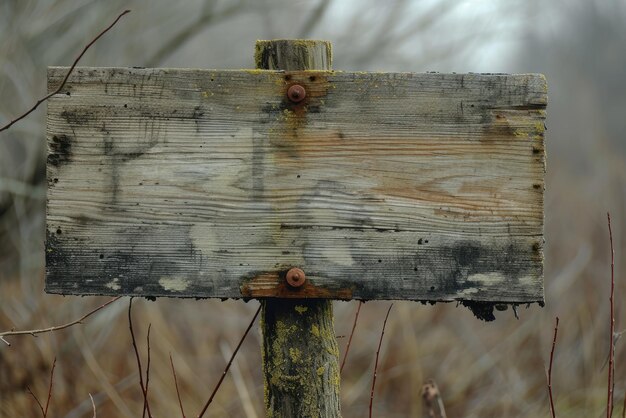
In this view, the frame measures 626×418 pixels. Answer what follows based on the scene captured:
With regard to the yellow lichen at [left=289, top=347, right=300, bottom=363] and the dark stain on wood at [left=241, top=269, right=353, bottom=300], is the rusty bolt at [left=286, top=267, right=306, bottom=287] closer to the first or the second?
the dark stain on wood at [left=241, top=269, right=353, bottom=300]

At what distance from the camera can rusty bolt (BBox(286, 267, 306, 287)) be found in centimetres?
204

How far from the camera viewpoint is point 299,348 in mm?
2201

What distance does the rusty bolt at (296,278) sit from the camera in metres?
2.04

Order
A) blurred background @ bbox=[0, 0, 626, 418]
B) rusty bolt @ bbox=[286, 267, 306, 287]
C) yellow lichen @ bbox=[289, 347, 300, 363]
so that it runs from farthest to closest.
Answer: blurred background @ bbox=[0, 0, 626, 418] → yellow lichen @ bbox=[289, 347, 300, 363] → rusty bolt @ bbox=[286, 267, 306, 287]

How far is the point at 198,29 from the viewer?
7328 mm

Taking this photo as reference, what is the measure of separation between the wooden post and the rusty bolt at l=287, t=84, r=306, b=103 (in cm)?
17

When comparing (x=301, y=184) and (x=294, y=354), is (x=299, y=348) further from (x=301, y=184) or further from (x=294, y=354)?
(x=301, y=184)

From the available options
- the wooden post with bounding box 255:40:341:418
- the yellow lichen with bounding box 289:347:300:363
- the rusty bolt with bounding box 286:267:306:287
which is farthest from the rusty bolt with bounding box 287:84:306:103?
the yellow lichen with bounding box 289:347:300:363

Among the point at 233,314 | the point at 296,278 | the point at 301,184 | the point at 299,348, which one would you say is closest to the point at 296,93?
the point at 301,184

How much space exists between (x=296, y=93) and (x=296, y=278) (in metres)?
0.44

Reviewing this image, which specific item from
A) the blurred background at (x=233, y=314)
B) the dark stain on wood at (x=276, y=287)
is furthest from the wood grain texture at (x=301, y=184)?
the blurred background at (x=233, y=314)

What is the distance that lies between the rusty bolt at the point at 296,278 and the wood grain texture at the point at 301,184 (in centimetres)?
2

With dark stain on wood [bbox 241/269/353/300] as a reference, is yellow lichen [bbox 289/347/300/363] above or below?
below

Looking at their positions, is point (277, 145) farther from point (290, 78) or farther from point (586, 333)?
point (586, 333)
